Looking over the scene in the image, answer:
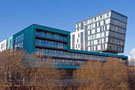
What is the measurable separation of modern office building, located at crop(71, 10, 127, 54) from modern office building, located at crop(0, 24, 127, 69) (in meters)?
19.1

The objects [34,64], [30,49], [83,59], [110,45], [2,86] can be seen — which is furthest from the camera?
[110,45]

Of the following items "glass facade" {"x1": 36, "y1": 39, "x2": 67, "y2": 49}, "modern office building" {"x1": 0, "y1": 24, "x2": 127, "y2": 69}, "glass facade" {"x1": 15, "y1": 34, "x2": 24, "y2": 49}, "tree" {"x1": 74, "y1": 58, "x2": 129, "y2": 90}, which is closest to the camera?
"tree" {"x1": 74, "y1": 58, "x2": 129, "y2": 90}

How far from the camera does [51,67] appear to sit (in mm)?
31547

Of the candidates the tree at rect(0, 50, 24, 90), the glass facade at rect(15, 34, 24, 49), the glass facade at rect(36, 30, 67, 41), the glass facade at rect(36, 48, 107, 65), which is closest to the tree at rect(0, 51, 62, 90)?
the tree at rect(0, 50, 24, 90)

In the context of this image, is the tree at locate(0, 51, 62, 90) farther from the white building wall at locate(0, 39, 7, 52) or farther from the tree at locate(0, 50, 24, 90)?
the white building wall at locate(0, 39, 7, 52)

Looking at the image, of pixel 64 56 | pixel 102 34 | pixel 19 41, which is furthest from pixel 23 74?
pixel 102 34

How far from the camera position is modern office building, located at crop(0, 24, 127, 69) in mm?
43125

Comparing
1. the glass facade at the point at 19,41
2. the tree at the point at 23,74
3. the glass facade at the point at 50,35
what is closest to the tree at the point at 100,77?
the tree at the point at 23,74

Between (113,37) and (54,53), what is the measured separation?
33.3m

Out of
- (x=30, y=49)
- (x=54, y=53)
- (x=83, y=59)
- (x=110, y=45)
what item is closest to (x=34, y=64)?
(x=30, y=49)

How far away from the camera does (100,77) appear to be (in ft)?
106

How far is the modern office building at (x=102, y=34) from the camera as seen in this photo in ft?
222

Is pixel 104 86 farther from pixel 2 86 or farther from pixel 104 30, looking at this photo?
pixel 104 30

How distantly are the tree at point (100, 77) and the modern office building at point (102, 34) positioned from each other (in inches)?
1258
